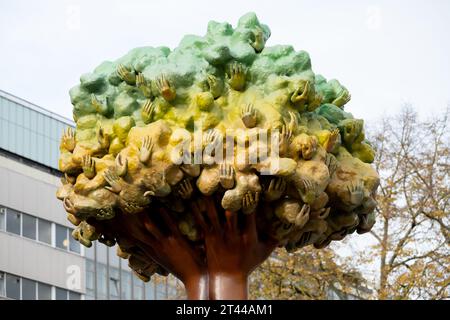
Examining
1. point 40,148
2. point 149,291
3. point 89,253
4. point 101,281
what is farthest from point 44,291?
point 149,291

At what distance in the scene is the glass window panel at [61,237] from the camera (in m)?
53.7

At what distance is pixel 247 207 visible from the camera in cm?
1275

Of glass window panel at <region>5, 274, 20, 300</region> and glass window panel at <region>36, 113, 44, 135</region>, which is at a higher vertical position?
glass window panel at <region>36, 113, 44, 135</region>

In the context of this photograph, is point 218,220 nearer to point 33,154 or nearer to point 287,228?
point 287,228

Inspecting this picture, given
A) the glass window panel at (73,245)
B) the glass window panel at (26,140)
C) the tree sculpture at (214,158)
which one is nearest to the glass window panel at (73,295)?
the glass window panel at (73,245)

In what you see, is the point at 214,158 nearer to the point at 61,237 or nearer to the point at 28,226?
the point at 28,226

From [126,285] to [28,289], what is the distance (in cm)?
761

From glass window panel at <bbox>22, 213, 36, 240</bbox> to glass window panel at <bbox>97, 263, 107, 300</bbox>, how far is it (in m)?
4.91

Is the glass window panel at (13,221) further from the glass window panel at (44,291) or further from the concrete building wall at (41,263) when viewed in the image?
the glass window panel at (44,291)

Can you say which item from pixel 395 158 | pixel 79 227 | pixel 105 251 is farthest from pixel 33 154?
pixel 79 227

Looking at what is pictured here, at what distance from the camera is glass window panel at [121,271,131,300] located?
189ft

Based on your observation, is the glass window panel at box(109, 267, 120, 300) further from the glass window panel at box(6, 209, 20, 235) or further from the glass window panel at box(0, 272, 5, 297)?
the glass window panel at box(0, 272, 5, 297)

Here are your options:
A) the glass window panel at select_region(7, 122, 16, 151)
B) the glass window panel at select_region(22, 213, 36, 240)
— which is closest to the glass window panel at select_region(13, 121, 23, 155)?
the glass window panel at select_region(7, 122, 16, 151)

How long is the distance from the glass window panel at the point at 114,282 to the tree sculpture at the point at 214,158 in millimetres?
43134
